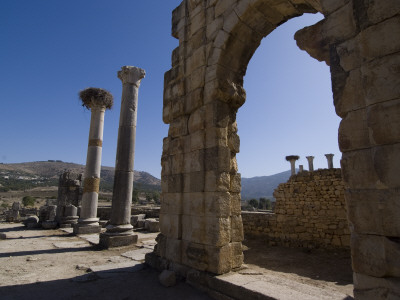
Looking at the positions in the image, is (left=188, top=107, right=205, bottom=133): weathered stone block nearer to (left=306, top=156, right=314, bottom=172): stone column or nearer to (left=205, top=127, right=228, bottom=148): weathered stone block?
(left=205, top=127, right=228, bottom=148): weathered stone block

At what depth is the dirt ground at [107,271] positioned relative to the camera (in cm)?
383

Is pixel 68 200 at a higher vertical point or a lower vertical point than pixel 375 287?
higher

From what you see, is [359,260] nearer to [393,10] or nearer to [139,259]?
[393,10]

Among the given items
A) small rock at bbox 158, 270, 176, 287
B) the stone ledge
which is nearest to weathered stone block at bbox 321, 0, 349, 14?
small rock at bbox 158, 270, 176, 287

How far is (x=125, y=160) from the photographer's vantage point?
30.2 feet

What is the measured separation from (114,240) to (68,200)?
7.86 m

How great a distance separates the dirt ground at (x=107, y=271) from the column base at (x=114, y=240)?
25 cm

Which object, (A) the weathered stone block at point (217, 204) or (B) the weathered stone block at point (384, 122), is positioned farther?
(A) the weathered stone block at point (217, 204)

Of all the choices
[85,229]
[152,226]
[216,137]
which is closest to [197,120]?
[216,137]

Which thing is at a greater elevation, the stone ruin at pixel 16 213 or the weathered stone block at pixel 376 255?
the weathered stone block at pixel 376 255

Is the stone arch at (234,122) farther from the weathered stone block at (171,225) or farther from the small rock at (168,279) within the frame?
the small rock at (168,279)

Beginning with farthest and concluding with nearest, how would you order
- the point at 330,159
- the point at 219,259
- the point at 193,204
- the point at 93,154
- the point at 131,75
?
the point at 330,159 < the point at 93,154 < the point at 131,75 < the point at 193,204 < the point at 219,259

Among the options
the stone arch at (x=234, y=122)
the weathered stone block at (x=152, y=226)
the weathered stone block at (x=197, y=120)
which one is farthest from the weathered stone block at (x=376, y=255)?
the weathered stone block at (x=152, y=226)

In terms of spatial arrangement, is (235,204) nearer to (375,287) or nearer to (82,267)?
(375,287)
